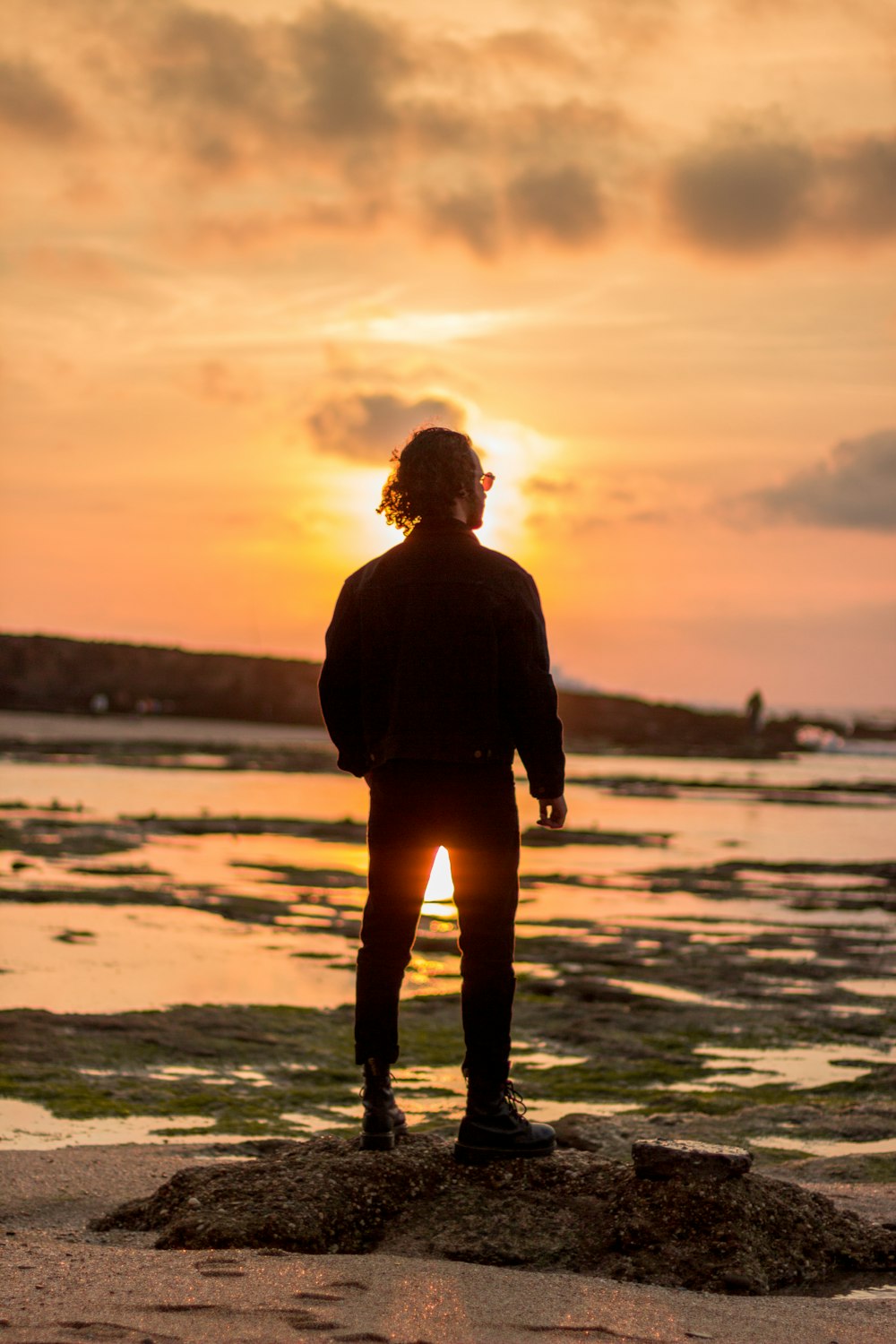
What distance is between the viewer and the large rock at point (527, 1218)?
4164 mm

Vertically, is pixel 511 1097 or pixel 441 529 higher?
pixel 441 529

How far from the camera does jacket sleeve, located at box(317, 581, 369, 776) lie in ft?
15.8

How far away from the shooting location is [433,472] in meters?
4.78

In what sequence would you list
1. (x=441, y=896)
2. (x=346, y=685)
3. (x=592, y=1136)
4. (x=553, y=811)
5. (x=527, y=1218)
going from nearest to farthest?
(x=527, y=1218)
(x=553, y=811)
(x=346, y=685)
(x=592, y=1136)
(x=441, y=896)

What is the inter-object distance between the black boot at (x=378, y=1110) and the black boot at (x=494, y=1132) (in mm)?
220

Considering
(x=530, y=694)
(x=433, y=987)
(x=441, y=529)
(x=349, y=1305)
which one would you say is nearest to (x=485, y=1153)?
(x=349, y=1305)

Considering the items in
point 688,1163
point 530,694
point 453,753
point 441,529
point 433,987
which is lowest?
point 433,987

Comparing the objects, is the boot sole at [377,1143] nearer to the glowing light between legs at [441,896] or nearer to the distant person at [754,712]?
the glowing light between legs at [441,896]

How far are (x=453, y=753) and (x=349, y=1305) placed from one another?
1633 millimetres

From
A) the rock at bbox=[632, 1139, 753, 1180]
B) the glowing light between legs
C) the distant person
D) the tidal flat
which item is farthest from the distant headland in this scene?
the rock at bbox=[632, 1139, 753, 1180]

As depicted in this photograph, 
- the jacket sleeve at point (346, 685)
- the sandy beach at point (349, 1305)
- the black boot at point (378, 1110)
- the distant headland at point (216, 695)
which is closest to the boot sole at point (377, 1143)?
the black boot at point (378, 1110)

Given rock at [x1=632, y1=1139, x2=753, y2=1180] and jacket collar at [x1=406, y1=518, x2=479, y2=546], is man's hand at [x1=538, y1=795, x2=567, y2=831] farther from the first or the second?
rock at [x1=632, y1=1139, x2=753, y2=1180]

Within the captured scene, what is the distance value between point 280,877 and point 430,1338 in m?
10.5

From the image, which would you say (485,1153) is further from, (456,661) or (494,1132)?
(456,661)
